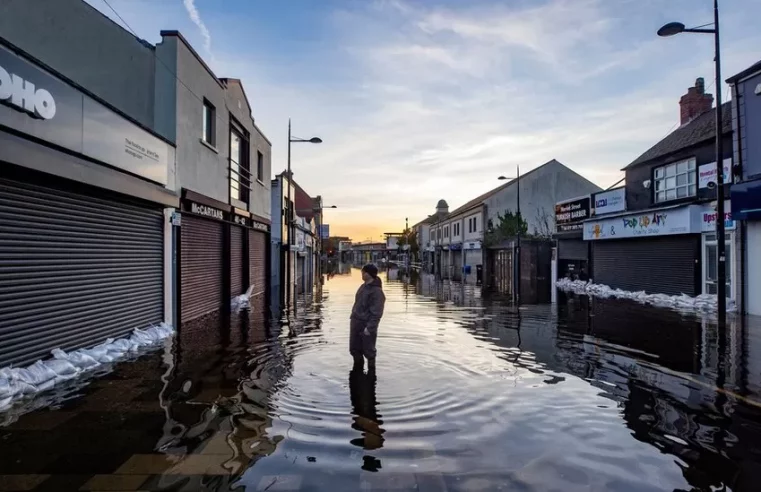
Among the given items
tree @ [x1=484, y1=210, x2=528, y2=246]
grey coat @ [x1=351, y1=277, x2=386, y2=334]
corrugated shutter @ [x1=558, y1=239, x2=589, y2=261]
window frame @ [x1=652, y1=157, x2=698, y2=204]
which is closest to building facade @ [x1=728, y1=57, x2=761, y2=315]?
window frame @ [x1=652, y1=157, x2=698, y2=204]

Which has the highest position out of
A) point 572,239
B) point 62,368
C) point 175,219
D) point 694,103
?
point 694,103

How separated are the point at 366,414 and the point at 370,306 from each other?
7.28 feet

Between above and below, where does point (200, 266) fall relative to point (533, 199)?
below

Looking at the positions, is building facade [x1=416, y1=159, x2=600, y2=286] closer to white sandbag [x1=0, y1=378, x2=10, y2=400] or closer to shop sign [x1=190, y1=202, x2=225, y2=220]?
shop sign [x1=190, y1=202, x2=225, y2=220]

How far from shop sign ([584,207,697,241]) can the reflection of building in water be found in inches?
664

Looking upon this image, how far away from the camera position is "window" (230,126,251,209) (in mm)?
17938

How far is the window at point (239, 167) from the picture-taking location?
58.9ft

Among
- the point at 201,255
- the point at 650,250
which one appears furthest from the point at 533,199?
the point at 201,255

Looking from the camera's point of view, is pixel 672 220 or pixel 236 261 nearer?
pixel 236 261

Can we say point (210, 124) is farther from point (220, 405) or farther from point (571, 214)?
point (571, 214)

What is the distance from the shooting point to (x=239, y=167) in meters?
19.0

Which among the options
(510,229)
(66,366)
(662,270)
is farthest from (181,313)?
(510,229)

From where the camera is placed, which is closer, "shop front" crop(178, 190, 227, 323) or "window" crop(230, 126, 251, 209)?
"shop front" crop(178, 190, 227, 323)

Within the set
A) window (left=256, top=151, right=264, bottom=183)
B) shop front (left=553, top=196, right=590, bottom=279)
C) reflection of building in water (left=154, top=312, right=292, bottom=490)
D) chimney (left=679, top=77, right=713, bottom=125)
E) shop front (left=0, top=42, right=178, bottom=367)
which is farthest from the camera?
shop front (left=553, top=196, right=590, bottom=279)
